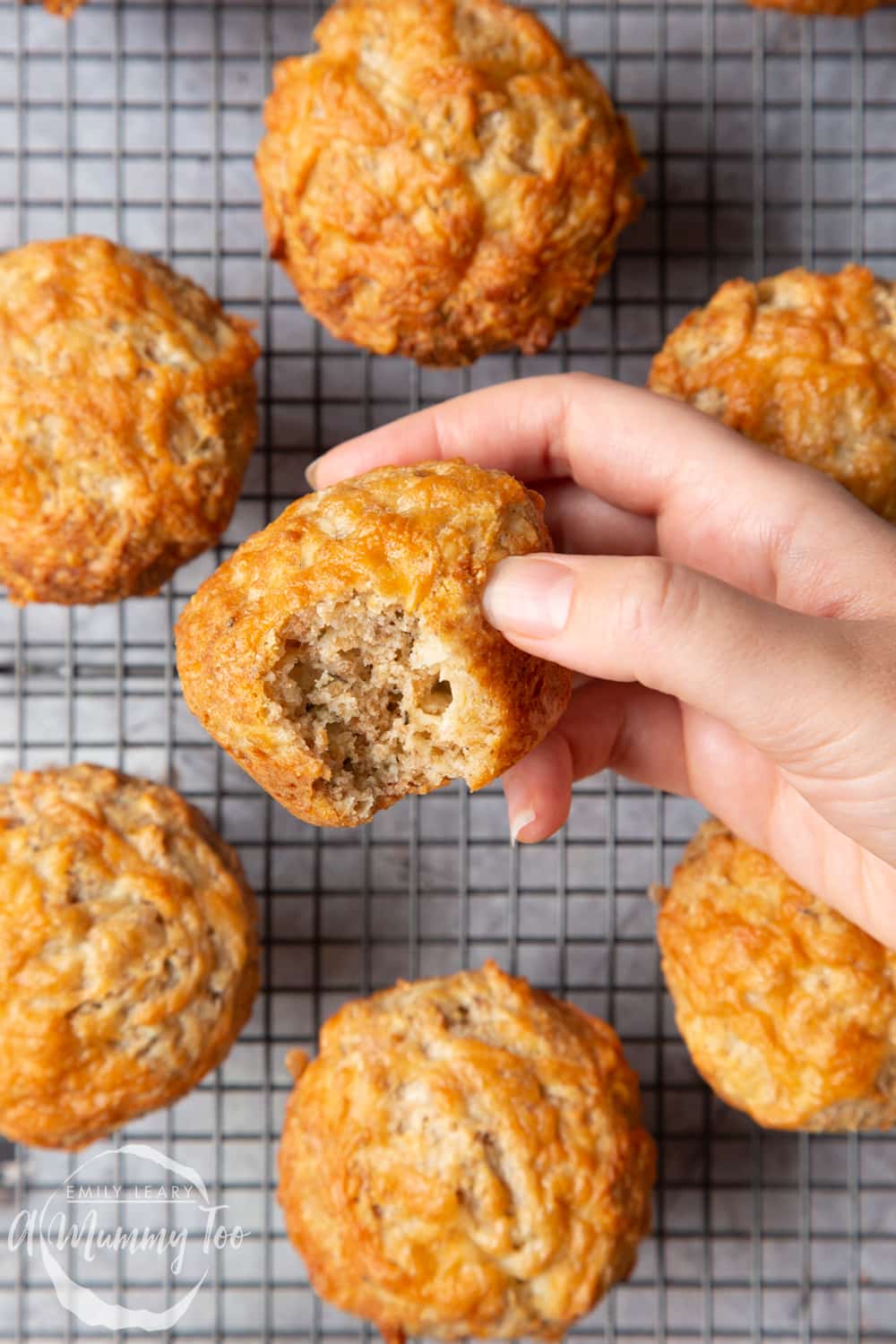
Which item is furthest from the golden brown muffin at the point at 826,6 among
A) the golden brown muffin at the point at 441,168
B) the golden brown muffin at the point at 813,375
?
the golden brown muffin at the point at 813,375

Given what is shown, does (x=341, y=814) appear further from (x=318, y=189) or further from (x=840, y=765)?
(x=318, y=189)

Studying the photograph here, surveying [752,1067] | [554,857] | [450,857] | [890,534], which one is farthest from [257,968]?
[890,534]

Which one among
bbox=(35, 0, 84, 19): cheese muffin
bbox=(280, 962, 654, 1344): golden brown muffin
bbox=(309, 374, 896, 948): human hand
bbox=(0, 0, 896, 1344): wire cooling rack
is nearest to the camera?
bbox=(309, 374, 896, 948): human hand

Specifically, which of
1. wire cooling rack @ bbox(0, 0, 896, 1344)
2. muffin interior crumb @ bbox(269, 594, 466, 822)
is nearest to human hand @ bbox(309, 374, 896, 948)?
muffin interior crumb @ bbox(269, 594, 466, 822)

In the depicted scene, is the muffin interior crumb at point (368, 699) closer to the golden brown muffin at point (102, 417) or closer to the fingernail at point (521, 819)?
the fingernail at point (521, 819)

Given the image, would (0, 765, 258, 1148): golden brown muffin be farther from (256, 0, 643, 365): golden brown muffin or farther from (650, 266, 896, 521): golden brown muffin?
(650, 266, 896, 521): golden brown muffin

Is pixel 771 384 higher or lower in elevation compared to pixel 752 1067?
higher

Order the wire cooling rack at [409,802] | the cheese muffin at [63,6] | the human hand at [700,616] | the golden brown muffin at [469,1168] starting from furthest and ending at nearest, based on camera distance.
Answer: the wire cooling rack at [409,802]
the cheese muffin at [63,6]
the golden brown muffin at [469,1168]
the human hand at [700,616]
